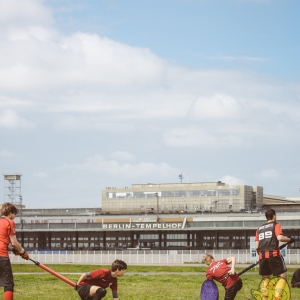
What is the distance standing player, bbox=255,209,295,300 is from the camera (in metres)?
14.9

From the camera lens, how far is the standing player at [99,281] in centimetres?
1349

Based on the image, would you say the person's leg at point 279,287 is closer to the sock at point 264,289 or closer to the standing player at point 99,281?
the sock at point 264,289

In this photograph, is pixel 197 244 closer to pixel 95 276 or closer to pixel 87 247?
pixel 87 247

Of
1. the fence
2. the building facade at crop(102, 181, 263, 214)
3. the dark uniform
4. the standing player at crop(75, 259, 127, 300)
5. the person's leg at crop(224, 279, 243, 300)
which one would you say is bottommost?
the fence

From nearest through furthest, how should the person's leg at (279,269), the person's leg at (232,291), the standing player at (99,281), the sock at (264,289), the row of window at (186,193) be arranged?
1. the standing player at (99,281)
2. the person's leg at (232,291)
3. the sock at (264,289)
4. the person's leg at (279,269)
5. the row of window at (186,193)

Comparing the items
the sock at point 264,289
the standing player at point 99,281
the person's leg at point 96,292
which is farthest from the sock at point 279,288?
the person's leg at point 96,292

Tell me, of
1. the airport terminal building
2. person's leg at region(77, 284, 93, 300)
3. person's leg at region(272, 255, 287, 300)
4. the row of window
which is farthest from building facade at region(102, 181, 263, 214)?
person's leg at region(77, 284, 93, 300)

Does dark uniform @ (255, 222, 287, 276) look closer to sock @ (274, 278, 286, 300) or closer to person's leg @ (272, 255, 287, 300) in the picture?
person's leg @ (272, 255, 287, 300)

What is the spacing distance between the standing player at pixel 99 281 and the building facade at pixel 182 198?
119m

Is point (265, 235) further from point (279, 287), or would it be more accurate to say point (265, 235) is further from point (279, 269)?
point (279, 287)

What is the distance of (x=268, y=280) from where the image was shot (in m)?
15.0

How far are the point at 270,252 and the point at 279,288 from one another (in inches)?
33.7

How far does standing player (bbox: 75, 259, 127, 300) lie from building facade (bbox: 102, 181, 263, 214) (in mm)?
119293

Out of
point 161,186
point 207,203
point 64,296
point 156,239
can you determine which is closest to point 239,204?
point 207,203
